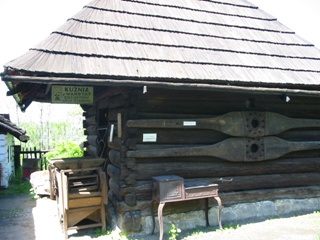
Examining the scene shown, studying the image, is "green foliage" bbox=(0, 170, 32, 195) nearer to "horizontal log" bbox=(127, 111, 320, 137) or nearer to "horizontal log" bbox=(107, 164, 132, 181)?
"horizontal log" bbox=(107, 164, 132, 181)

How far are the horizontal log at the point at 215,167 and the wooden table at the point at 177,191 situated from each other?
259 mm

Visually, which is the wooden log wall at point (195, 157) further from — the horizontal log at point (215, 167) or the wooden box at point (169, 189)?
the wooden box at point (169, 189)

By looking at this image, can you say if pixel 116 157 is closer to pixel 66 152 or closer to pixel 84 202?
pixel 84 202

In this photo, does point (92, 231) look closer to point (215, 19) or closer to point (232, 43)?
point (232, 43)

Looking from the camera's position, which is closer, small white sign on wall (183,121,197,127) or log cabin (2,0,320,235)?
log cabin (2,0,320,235)

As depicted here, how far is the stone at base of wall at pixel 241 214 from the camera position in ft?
17.4

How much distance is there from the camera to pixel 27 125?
31.0m

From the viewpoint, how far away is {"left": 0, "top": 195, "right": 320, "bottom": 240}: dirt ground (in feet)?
16.5

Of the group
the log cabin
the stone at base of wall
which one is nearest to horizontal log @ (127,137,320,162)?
the log cabin

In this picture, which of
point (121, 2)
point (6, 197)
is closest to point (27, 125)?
point (6, 197)

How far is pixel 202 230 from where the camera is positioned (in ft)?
17.6

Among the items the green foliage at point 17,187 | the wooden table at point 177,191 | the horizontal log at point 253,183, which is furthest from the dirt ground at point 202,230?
the green foliage at point 17,187

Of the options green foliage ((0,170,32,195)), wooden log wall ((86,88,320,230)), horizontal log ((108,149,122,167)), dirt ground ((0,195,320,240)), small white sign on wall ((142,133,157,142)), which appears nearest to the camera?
dirt ground ((0,195,320,240))

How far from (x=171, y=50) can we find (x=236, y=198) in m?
3.04
